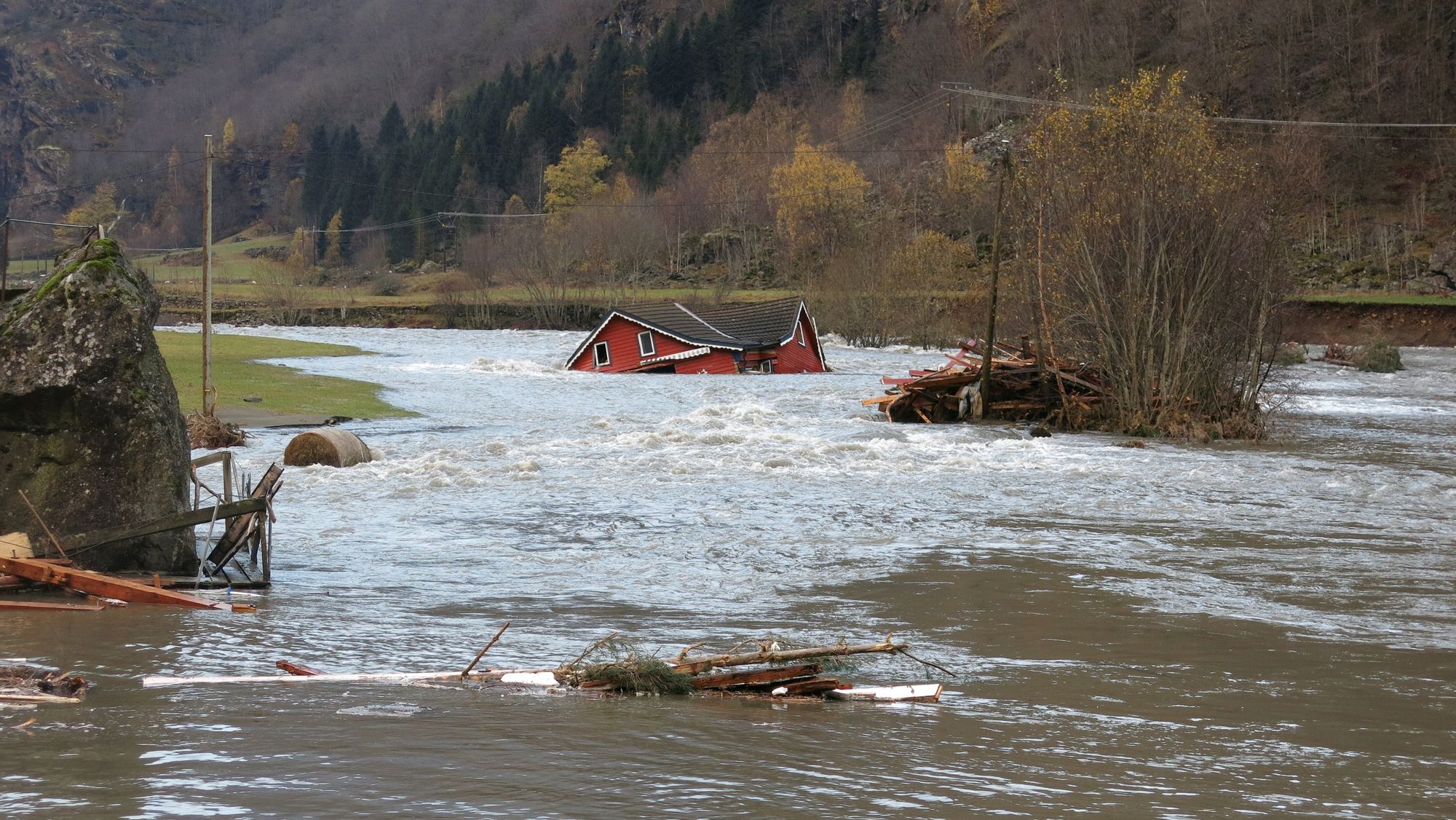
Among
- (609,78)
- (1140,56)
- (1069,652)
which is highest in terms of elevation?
(609,78)

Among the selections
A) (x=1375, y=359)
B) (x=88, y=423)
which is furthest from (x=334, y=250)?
(x=88, y=423)

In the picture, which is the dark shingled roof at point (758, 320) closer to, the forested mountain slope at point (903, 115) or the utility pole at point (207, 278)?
the forested mountain slope at point (903, 115)

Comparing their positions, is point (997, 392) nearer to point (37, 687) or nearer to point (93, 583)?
point (93, 583)

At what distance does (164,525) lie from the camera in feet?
38.1

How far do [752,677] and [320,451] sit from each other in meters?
14.6

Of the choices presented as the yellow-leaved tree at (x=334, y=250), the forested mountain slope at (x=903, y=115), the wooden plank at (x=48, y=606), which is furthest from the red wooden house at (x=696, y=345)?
the yellow-leaved tree at (x=334, y=250)

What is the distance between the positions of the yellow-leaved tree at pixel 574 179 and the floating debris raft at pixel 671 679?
15549 centimetres

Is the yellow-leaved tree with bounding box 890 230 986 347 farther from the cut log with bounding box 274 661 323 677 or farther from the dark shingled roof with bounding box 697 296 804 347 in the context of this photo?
the cut log with bounding box 274 661 323 677

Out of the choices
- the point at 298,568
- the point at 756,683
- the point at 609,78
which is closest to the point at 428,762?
the point at 756,683

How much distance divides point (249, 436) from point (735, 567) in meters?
15.8

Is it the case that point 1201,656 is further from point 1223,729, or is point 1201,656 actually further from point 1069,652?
point 1223,729

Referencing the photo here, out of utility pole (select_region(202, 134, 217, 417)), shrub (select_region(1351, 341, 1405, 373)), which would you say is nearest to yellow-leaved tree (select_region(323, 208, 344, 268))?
shrub (select_region(1351, 341, 1405, 373))

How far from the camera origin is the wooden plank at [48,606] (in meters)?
10.5

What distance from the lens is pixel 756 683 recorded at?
8.42 metres
